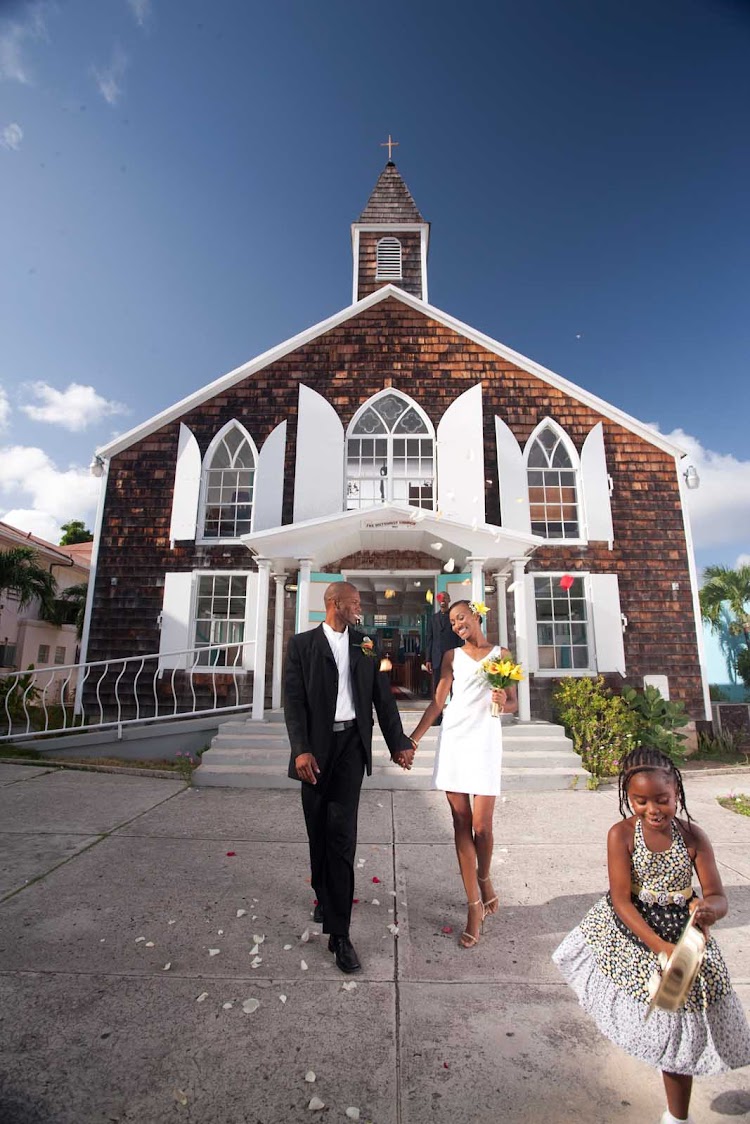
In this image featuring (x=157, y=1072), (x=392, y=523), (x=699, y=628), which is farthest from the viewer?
(x=699, y=628)

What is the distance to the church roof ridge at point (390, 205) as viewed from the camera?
45.4ft

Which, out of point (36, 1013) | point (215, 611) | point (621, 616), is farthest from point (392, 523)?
point (36, 1013)

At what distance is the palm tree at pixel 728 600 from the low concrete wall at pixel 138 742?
22.6m

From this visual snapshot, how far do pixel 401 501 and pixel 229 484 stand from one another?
10.2 ft

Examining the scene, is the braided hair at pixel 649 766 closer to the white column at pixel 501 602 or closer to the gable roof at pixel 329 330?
the white column at pixel 501 602

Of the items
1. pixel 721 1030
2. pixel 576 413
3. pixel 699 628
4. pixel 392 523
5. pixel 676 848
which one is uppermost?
pixel 576 413

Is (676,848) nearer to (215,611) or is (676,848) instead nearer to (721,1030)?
(721,1030)

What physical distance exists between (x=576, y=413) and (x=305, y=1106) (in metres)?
10.8

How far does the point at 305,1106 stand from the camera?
1.83 metres

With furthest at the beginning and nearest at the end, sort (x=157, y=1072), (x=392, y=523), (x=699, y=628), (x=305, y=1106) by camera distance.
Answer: (x=699, y=628) < (x=392, y=523) < (x=157, y=1072) < (x=305, y=1106)

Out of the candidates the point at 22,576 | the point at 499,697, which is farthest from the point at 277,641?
the point at 22,576

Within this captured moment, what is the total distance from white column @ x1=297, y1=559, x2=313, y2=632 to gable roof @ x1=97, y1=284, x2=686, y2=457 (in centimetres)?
452

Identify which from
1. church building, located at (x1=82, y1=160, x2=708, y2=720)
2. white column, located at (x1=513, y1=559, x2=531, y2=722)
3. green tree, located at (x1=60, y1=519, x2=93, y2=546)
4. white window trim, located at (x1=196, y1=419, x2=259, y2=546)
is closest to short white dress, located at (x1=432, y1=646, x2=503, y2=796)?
white column, located at (x1=513, y1=559, x2=531, y2=722)

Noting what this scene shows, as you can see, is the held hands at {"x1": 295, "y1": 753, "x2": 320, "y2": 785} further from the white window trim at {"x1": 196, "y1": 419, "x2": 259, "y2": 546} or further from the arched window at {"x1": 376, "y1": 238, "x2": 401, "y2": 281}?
the arched window at {"x1": 376, "y1": 238, "x2": 401, "y2": 281}
